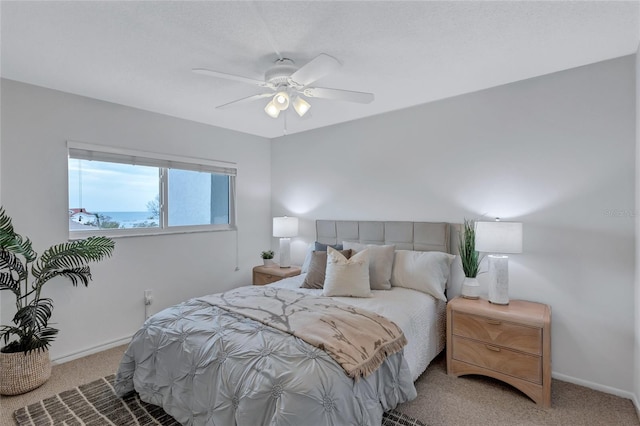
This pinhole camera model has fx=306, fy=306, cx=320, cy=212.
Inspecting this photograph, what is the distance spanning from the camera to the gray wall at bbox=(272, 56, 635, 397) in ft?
7.32

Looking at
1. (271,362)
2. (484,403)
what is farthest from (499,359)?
A: (271,362)

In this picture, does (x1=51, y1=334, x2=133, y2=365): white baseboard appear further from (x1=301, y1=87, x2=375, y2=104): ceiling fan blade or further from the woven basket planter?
(x1=301, y1=87, x2=375, y2=104): ceiling fan blade

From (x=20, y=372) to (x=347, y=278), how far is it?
2539 mm

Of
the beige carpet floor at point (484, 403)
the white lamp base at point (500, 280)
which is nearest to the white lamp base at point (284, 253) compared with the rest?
the beige carpet floor at point (484, 403)

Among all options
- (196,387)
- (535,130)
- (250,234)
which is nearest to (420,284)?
(535,130)

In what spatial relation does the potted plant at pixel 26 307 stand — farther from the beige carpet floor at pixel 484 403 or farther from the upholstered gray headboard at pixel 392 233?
the upholstered gray headboard at pixel 392 233

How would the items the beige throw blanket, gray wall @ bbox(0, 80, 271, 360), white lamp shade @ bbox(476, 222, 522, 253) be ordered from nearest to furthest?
the beige throw blanket, white lamp shade @ bbox(476, 222, 522, 253), gray wall @ bbox(0, 80, 271, 360)

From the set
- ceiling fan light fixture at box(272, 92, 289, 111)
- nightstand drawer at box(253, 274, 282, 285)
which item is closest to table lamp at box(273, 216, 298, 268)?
nightstand drawer at box(253, 274, 282, 285)

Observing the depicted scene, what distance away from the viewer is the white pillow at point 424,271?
8.89ft

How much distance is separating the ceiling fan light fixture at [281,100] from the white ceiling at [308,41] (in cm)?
25

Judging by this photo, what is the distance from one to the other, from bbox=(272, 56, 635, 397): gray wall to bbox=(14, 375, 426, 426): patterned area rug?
155 cm

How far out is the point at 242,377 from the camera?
61.1 inches

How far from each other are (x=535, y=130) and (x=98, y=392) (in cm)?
402

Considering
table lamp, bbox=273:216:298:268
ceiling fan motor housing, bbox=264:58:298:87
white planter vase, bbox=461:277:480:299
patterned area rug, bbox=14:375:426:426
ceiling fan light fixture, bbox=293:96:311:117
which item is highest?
ceiling fan motor housing, bbox=264:58:298:87
